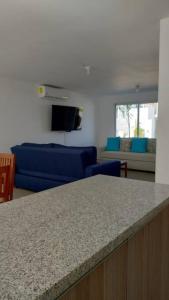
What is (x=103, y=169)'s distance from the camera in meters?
3.86

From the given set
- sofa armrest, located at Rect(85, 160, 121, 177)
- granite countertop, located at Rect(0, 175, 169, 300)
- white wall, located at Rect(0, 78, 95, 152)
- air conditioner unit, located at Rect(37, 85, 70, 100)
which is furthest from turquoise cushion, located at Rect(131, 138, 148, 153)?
granite countertop, located at Rect(0, 175, 169, 300)

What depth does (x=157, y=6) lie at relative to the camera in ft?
7.26

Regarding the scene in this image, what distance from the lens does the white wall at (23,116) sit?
555cm

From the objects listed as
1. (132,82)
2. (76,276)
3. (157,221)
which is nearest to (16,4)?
(157,221)

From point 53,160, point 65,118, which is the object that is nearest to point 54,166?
point 53,160

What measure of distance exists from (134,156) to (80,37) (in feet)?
13.2

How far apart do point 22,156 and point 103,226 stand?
3.81 m

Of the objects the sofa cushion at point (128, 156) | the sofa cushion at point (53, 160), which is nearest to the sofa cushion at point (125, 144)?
the sofa cushion at point (128, 156)

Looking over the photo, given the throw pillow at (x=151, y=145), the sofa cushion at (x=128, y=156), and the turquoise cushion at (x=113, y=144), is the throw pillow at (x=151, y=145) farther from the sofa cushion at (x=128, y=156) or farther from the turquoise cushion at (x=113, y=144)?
the turquoise cushion at (x=113, y=144)

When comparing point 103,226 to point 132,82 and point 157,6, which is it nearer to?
point 157,6

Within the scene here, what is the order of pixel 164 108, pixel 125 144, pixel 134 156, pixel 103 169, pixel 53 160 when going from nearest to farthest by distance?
1. pixel 164 108
2. pixel 103 169
3. pixel 53 160
4. pixel 134 156
5. pixel 125 144

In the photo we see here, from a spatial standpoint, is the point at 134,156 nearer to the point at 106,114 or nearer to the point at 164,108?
the point at 106,114

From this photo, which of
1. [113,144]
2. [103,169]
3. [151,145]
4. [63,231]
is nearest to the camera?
[63,231]

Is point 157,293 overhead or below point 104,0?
below
